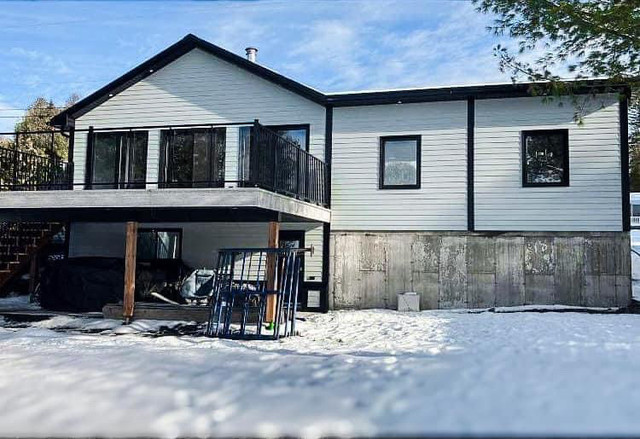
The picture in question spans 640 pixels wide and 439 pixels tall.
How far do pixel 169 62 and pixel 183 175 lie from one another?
11.2 feet

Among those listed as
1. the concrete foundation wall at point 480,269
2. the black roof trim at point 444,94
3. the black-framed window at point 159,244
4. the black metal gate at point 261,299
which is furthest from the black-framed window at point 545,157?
the black-framed window at point 159,244


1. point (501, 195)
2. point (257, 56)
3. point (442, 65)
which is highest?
point (442, 65)

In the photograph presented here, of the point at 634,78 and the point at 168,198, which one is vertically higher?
the point at 634,78

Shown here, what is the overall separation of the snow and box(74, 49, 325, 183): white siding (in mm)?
6994

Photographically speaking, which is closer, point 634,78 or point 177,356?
point 177,356

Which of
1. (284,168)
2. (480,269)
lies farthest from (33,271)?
(480,269)

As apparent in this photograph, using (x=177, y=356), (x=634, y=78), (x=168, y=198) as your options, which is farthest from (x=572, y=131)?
(x=177, y=356)

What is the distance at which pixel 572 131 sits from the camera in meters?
11.3

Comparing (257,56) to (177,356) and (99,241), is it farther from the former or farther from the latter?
(177,356)

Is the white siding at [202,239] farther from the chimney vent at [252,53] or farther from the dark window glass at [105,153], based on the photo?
the chimney vent at [252,53]

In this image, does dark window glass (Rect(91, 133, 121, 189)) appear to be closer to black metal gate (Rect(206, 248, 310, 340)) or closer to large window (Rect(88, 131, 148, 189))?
large window (Rect(88, 131, 148, 189))

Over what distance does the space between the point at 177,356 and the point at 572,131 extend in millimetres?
9399

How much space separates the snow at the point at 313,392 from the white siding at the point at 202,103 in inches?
275

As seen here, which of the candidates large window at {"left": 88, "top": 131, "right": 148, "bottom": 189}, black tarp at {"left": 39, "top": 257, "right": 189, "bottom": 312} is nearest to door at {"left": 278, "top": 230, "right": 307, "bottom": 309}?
black tarp at {"left": 39, "top": 257, "right": 189, "bottom": 312}
